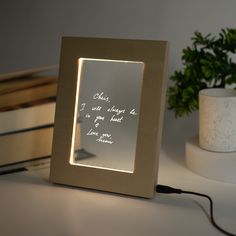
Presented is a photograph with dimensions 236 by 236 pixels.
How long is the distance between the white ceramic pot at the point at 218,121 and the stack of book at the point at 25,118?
12.5 inches

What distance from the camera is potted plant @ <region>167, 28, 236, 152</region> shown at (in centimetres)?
73

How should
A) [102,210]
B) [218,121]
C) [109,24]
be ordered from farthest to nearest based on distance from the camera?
[109,24] < [218,121] < [102,210]

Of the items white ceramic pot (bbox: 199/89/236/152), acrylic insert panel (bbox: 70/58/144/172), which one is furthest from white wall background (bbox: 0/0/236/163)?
acrylic insert panel (bbox: 70/58/144/172)

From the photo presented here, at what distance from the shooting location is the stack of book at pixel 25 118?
0.74 metres

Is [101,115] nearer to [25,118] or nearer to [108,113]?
[108,113]

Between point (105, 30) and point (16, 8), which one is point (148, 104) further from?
point (16, 8)

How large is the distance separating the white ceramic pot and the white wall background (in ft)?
0.43

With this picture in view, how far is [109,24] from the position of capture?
1.02 metres

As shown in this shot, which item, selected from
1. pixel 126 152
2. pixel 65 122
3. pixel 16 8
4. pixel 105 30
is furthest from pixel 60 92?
pixel 16 8

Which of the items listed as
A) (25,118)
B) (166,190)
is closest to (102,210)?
(166,190)

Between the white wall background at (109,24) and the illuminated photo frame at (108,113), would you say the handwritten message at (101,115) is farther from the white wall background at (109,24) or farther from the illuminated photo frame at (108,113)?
the white wall background at (109,24)

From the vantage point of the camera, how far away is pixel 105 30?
1.03 meters

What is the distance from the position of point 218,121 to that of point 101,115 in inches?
9.3

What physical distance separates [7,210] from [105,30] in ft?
1.97
